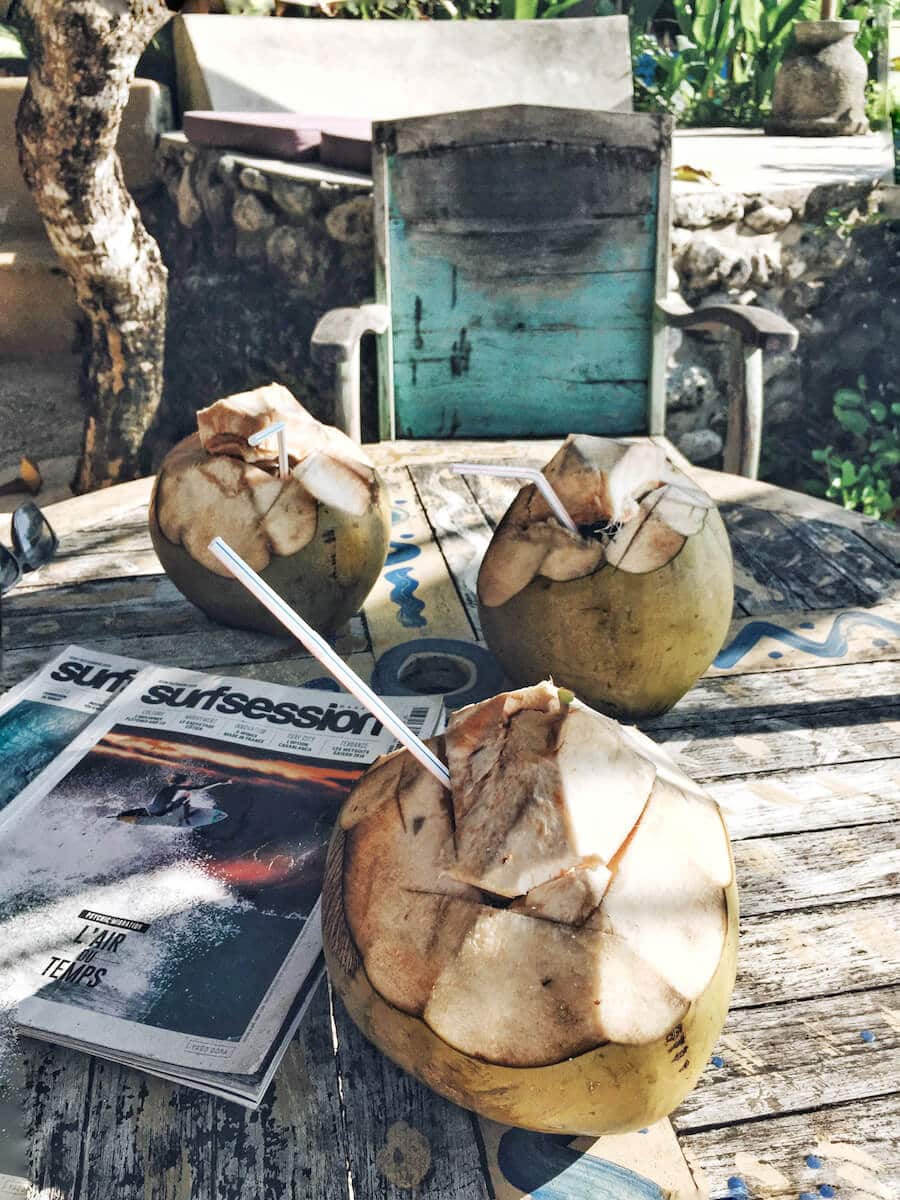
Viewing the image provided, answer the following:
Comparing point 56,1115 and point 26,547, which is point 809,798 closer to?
point 56,1115

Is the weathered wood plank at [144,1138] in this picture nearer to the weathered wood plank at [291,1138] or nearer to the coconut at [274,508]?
the weathered wood plank at [291,1138]

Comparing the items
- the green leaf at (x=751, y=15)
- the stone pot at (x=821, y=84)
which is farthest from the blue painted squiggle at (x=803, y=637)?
the green leaf at (x=751, y=15)

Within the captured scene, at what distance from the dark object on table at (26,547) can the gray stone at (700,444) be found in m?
2.58

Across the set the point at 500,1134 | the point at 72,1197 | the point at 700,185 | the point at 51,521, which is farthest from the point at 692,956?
the point at 700,185

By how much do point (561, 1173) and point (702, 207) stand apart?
3171mm

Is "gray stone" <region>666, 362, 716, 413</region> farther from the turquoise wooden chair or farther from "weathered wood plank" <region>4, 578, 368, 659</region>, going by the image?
"weathered wood plank" <region>4, 578, 368, 659</region>

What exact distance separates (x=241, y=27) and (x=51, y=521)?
331 cm

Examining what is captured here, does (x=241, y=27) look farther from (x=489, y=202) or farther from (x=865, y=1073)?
(x=865, y=1073)

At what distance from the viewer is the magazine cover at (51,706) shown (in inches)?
35.4

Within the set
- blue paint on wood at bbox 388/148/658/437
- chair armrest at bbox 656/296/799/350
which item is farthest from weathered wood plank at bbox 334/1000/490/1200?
blue paint on wood at bbox 388/148/658/437

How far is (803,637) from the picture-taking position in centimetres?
115

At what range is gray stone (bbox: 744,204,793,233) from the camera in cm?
338

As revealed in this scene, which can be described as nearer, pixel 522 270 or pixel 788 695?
pixel 788 695

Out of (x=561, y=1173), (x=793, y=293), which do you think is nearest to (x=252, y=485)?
(x=561, y=1173)
